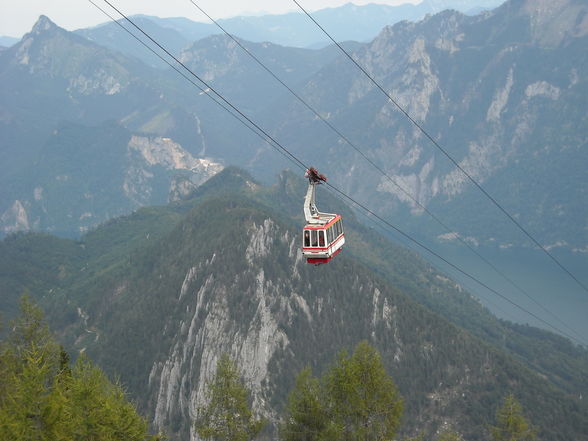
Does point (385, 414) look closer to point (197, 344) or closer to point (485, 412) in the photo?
point (485, 412)

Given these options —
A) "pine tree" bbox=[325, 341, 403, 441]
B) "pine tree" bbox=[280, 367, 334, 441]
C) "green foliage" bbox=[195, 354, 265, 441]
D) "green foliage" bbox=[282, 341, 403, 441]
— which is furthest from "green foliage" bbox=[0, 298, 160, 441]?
"pine tree" bbox=[325, 341, 403, 441]

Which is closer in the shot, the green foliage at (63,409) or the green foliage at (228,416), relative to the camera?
the green foliage at (63,409)

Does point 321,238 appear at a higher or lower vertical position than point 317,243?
higher

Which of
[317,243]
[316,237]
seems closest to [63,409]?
[317,243]

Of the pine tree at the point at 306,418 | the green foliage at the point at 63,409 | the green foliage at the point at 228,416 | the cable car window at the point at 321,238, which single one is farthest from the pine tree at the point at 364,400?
the green foliage at the point at 63,409

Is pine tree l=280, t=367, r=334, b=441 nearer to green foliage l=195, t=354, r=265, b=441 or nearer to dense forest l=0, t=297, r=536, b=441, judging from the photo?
dense forest l=0, t=297, r=536, b=441

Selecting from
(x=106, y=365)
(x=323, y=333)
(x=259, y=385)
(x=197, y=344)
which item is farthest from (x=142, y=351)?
(x=323, y=333)

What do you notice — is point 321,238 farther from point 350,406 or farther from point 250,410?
point 250,410

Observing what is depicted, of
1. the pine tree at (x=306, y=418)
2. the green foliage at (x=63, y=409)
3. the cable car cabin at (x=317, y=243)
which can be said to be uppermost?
the cable car cabin at (x=317, y=243)

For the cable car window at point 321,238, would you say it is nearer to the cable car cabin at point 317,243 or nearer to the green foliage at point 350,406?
the cable car cabin at point 317,243
